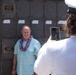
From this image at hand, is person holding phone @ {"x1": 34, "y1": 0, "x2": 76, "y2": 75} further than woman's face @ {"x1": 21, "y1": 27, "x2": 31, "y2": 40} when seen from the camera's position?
No

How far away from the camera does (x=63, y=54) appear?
168 cm

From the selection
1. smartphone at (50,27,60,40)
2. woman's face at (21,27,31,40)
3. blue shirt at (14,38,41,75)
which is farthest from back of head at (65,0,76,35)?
woman's face at (21,27,31,40)

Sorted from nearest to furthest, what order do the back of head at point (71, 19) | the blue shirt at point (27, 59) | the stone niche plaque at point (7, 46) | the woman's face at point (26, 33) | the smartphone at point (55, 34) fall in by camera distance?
1. the back of head at point (71, 19)
2. the smartphone at point (55, 34)
3. the blue shirt at point (27, 59)
4. the woman's face at point (26, 33)
5. the stone niche plaque at point (7, 46)

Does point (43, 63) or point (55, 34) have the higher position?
point (55, 34)

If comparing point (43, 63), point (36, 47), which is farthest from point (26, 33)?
point (43, 63)

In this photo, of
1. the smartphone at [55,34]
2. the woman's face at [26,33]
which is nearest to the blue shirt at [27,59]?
the woman's face at [26,33]

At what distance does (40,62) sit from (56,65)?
0.33 feet

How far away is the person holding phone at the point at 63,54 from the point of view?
167 centimetres

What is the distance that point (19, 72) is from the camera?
261 inches

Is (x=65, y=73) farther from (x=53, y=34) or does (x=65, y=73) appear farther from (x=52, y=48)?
(x=53, y=34)

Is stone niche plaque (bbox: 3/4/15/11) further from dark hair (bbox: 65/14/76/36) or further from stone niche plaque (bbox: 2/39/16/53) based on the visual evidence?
dark hair (bbox: 65/14/76/36)

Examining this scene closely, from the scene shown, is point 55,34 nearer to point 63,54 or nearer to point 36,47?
point 63,54

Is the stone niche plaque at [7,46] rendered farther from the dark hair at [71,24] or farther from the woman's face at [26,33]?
the dark hair at [71,24]

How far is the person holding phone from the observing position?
1.67 m
